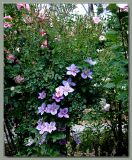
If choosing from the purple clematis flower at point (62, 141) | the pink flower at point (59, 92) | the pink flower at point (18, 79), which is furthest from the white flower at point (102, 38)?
the purple clematis flower at point (62, 141)

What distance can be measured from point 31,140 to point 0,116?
0.22 metres

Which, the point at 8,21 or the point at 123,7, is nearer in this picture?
the point at 123,7

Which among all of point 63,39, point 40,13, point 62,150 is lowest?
point 62,150

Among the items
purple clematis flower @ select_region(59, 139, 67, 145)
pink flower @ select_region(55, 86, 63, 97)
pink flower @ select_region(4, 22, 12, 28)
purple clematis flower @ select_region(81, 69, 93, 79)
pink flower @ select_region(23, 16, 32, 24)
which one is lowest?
purple clematis flower @ select_region(59, 139, 67, 145)

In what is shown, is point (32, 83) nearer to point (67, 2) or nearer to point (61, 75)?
point (61, 75)

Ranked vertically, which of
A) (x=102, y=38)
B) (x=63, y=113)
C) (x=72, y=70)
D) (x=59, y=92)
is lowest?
(x=63, y=113)

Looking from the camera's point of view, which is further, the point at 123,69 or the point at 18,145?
the point at 18,145

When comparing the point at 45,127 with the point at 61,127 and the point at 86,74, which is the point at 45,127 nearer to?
the point at 61,127

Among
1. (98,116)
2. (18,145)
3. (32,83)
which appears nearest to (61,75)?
(32,83)

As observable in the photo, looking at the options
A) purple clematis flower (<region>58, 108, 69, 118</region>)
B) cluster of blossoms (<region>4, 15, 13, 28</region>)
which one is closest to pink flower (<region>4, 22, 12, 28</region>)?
cluster of blossoms (<region>4, 15, 13, 28</region>)

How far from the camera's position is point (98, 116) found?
8.43ft

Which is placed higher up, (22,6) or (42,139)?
(22,6)

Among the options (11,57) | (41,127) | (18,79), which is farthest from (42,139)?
(11,57)

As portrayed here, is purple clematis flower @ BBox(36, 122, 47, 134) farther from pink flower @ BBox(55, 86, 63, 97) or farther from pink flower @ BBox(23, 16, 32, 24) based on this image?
pink flower @ BBox(23, 16, 32, 24)
